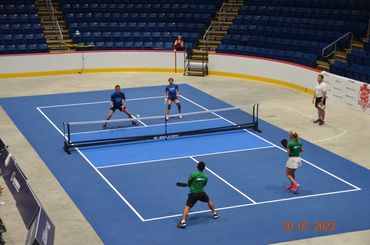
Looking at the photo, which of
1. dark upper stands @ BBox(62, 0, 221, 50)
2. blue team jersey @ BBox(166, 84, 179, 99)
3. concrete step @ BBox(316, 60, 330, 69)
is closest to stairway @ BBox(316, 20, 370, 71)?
concrete step @ BBox(316, 60, 330, 69)

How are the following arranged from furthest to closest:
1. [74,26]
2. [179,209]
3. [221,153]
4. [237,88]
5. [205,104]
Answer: [74,26] < [237,88] < [205,104] < [221,153] < [179,209]

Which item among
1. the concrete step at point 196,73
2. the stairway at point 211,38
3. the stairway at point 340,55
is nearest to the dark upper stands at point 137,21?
the stairway at point 211,38

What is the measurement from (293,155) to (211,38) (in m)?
22.5

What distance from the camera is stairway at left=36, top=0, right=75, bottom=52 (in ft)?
130

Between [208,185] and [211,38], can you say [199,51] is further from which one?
[208,185]

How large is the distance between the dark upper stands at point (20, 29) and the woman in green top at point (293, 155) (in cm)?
2267

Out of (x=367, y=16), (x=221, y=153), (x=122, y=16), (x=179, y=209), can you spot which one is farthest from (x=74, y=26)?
(x=179, y=209)

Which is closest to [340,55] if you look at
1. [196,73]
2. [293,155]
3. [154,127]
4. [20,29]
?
[196,73]

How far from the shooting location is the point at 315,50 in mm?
34844

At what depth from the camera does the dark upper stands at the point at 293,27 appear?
35.2 meters

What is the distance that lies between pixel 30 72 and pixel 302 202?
A: 22.6 meters

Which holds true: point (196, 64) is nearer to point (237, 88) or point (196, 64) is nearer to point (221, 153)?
point (237, 88)

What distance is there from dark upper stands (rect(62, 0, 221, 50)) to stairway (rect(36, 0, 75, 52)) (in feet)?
2.25

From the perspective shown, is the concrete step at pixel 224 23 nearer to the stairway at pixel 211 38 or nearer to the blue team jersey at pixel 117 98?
the stairway at pixel 211 38
